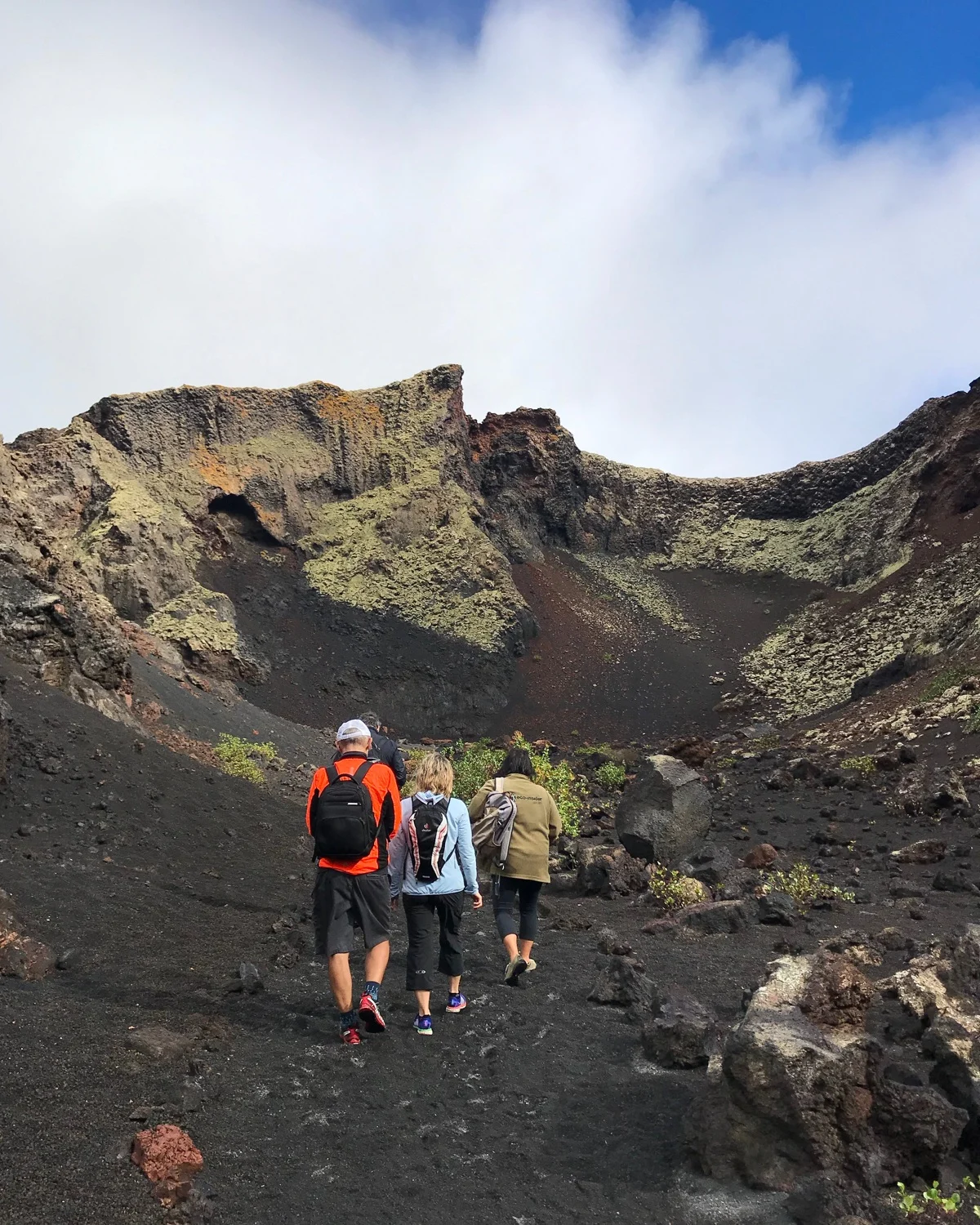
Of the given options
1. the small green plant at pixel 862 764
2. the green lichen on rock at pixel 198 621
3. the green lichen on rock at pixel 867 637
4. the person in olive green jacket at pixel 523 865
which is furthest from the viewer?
the green lichen on rock at pixel 198 621

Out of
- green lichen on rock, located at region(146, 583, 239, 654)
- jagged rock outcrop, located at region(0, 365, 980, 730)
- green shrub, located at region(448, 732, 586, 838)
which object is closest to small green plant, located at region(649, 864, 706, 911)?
green shrub, located at region(448, 732, 586, 838)

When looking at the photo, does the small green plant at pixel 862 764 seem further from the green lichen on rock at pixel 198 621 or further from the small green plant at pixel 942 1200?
the green lichen on rock at pixel 198 621

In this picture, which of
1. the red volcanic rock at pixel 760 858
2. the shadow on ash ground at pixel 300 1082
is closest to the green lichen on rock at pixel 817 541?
the red volcanic rock at pixel 760 858

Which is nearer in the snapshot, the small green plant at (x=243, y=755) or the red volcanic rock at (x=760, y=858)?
the red volcanic rock at (x=760, y=858)

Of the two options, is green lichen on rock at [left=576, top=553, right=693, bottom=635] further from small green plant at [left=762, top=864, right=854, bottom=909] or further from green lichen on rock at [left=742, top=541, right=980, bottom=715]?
small green plant at [left=762, top=864, right=854, bottom=909]

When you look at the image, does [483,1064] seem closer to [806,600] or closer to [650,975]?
[650,975]

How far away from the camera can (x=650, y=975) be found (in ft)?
20.5

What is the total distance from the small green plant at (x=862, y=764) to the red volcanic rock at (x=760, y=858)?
6671mm

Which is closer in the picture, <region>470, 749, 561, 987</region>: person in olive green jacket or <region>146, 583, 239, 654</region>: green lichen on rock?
<region>470, 749, 561, 987</region>: person in olive green jacket

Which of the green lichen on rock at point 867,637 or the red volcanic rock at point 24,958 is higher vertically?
the green lichen on rock at point 867,637

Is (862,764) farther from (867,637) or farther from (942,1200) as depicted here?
(867,637)

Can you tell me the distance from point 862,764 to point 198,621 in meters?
24.7

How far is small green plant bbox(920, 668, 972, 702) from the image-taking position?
1948cm

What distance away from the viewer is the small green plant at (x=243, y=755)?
14758 millimetres
